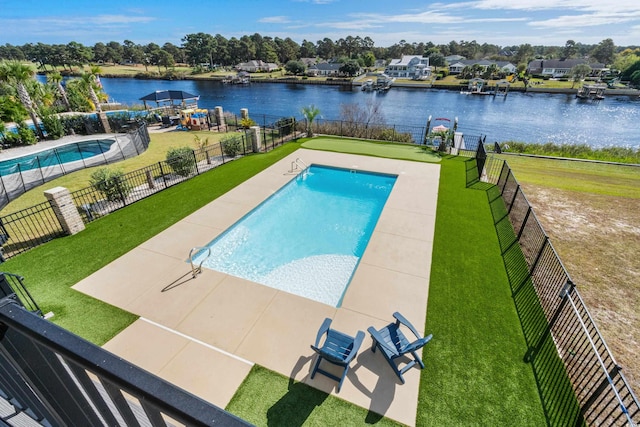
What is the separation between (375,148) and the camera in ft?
63.0

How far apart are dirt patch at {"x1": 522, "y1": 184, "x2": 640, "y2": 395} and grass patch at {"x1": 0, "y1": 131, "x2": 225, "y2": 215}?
63.3 feet

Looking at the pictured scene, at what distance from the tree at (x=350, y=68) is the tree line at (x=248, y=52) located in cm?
808

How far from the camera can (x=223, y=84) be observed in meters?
82.9

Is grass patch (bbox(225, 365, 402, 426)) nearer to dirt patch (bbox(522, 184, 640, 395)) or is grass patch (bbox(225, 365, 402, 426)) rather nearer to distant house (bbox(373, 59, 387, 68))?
dirt patch (bbox(522, 184, 640, 395))

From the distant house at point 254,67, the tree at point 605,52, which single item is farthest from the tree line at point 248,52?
the distant house at point 254,67

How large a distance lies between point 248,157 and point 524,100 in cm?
6408

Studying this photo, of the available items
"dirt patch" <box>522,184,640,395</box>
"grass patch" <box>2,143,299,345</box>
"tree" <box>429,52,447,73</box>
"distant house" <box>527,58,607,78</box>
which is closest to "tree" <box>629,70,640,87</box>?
"distant house" <box>527,58,607,78</box>

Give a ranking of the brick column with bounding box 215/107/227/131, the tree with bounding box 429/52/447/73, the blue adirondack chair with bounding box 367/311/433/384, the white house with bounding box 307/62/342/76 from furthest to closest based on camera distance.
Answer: the tree with bounding box 429/52/447/73
the white house with bounding box 307/62/342/76
the brick column with bounding box 215/107/227/131
the blue adirondack chair with bounding box 367/311/433/384

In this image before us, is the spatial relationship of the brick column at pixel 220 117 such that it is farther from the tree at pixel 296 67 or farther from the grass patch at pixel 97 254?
the tree at pixel 296 67

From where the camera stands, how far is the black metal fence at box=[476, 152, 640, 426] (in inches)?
180

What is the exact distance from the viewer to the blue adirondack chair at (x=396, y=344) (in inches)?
201

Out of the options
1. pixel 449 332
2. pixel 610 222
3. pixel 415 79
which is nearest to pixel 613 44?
pixel 415 79

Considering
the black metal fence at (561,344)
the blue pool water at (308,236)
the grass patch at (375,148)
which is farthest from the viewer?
the grass patch at (375,148)

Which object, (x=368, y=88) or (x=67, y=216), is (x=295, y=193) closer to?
(x=67, y=216)
